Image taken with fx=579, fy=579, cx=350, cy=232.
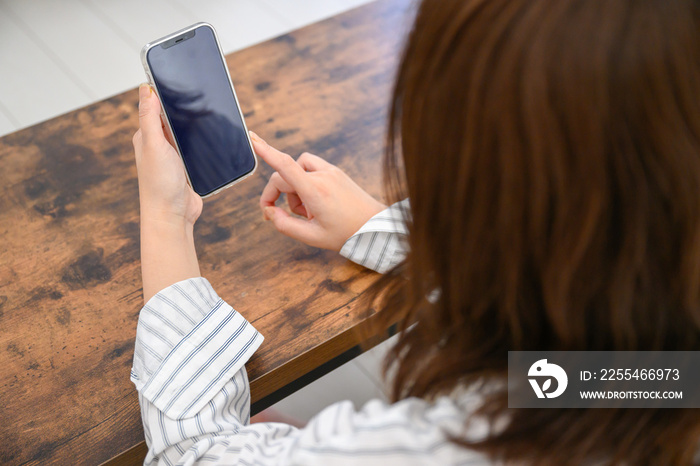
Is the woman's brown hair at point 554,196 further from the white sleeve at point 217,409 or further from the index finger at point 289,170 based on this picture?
the index finger at point 289,170

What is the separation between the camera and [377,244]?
74cm

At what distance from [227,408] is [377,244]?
0.27 m

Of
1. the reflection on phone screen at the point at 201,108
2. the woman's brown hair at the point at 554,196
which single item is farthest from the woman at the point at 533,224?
the reflection on phone screen at the point at 201,108

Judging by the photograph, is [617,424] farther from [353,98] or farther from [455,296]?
[353,98]

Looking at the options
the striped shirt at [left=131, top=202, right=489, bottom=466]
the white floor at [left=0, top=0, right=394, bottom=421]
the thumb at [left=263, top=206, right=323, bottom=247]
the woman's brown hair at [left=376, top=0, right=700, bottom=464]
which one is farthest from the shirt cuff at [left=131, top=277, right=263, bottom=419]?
the white floor at [left=0, top=0, right=394, bottom=421]

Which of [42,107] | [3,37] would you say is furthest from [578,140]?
[3,37]

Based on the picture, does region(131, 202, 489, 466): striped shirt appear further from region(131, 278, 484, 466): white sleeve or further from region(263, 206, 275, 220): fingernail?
region(263, 206, 275, 220): fingernail

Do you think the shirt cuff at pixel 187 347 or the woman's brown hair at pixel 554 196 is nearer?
the woman's brown hair at pixel 554 196

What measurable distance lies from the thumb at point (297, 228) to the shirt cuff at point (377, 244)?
4 centimetres

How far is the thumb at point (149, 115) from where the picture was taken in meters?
0.69

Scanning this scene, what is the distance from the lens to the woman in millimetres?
321

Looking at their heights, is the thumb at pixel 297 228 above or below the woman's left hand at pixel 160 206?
below

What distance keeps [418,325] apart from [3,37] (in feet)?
7.29

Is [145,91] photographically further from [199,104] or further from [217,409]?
[217,409]
